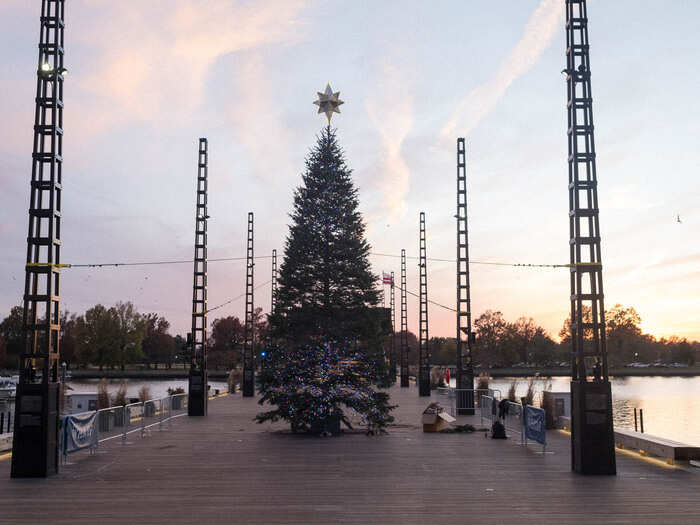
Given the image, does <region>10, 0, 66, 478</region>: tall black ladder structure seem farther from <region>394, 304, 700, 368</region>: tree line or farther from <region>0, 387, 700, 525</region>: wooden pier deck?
<region>394, 304, 700, 368</region>: tree line

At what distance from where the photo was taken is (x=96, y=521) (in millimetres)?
10406

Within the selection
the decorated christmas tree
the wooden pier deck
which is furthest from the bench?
→ the decorated christmas tree

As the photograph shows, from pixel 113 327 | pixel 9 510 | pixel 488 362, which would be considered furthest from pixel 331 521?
pixel 488 362

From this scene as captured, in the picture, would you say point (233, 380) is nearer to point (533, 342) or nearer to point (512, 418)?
point (512, 418)

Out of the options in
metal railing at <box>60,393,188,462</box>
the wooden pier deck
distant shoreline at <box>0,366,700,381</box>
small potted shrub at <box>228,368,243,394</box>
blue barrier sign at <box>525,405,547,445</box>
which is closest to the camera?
the wooden pier deck

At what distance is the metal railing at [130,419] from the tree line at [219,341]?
10968 cm

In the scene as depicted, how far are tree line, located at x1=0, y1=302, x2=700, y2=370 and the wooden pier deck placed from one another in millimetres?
121581

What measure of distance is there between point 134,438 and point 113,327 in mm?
124658

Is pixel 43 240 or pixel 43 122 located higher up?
pixel 43 122

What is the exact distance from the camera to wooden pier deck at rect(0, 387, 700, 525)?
10.7 m

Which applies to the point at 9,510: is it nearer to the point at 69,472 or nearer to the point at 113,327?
the point at 69,472

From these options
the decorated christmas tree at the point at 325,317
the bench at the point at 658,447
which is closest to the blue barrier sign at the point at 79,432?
the decorated christmas tree at the point at 325,317

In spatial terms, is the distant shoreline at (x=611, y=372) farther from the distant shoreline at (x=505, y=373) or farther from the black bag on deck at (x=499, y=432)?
the black bag on deck at (x=499, y=432)

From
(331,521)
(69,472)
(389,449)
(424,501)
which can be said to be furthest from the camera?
(389,449)
